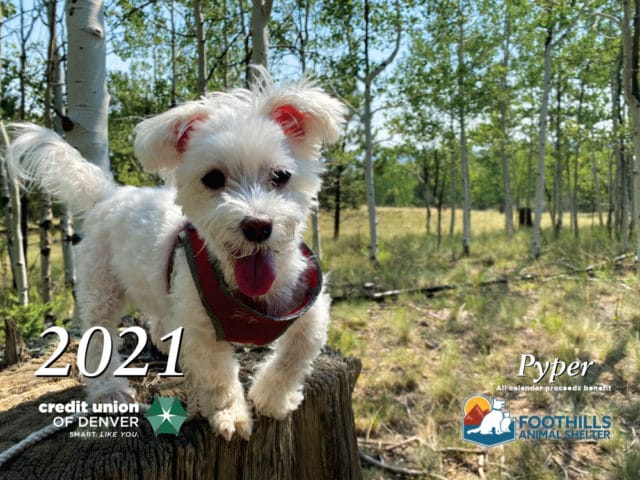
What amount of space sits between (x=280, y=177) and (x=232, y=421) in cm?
117

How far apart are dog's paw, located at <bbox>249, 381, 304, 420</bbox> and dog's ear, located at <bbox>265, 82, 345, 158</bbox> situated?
125cm

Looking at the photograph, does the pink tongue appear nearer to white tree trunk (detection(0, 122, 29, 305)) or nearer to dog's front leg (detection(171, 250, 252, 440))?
dog's front leg (detection(171, 250, 252, 440))

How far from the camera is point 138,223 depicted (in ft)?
9.07

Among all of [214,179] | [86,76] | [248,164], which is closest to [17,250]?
[86,76]

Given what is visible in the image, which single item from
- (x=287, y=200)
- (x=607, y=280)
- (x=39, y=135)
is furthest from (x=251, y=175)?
(x=607, y=280)

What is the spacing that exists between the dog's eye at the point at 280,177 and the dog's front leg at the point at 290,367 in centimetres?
70

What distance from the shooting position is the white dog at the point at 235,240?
6.51 ft

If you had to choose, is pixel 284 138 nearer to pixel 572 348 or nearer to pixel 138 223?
pixel 138 223

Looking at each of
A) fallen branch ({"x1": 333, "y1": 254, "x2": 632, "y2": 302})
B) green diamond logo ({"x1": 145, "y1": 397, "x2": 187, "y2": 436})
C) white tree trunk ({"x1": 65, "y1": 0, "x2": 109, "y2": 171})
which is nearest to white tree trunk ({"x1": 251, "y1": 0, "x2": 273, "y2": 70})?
white tree trunk ({"x1": 65, "y1": 0, "x2": 109, "y2": 171})

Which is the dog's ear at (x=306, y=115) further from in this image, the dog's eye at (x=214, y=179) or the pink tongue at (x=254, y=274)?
the pink tongue at (x=254, y=274)

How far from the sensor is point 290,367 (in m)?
2.38

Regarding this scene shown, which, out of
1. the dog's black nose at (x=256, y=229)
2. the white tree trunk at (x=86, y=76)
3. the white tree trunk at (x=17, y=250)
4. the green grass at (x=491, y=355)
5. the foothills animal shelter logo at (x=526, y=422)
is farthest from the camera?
the white tree trunk at (x=17, y=250)

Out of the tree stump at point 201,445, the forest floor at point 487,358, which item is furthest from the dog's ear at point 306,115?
the forest floor at point 487,358

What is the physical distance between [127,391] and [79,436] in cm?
61
